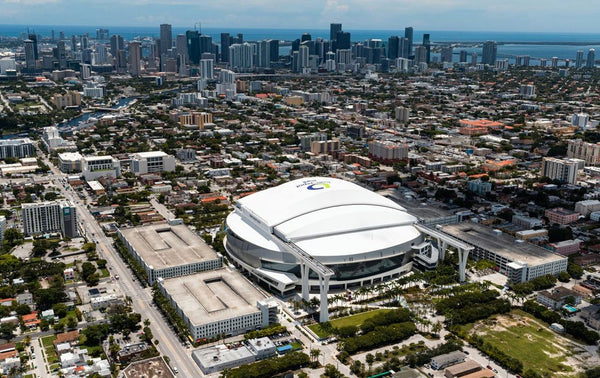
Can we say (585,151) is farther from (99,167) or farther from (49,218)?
(49,218)

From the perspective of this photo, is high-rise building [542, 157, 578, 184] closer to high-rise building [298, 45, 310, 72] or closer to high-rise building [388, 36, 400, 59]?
high-rise building [298, 45, 310, 72]

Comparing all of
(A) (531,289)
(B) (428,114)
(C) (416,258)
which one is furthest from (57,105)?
(A) (531,289)

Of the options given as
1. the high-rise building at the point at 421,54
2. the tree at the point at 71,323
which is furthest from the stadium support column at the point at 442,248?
the high-rise building at the point at 421,54

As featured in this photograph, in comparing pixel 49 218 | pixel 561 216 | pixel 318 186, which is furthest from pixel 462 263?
pixel 49 218

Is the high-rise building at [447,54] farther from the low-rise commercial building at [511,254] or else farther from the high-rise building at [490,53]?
the low-rise commercial building at [511,254]

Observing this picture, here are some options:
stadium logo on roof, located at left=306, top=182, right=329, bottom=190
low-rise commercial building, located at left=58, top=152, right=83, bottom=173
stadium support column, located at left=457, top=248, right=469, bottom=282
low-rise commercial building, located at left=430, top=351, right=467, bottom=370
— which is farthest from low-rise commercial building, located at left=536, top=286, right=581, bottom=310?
low-rise commercial building, located at left=58, top=152, right=83, bottom=173

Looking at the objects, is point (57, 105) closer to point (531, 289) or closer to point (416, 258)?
point (416, 258)

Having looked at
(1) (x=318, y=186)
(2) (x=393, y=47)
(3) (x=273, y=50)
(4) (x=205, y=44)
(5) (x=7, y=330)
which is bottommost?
(5) (x=7, y=330)
